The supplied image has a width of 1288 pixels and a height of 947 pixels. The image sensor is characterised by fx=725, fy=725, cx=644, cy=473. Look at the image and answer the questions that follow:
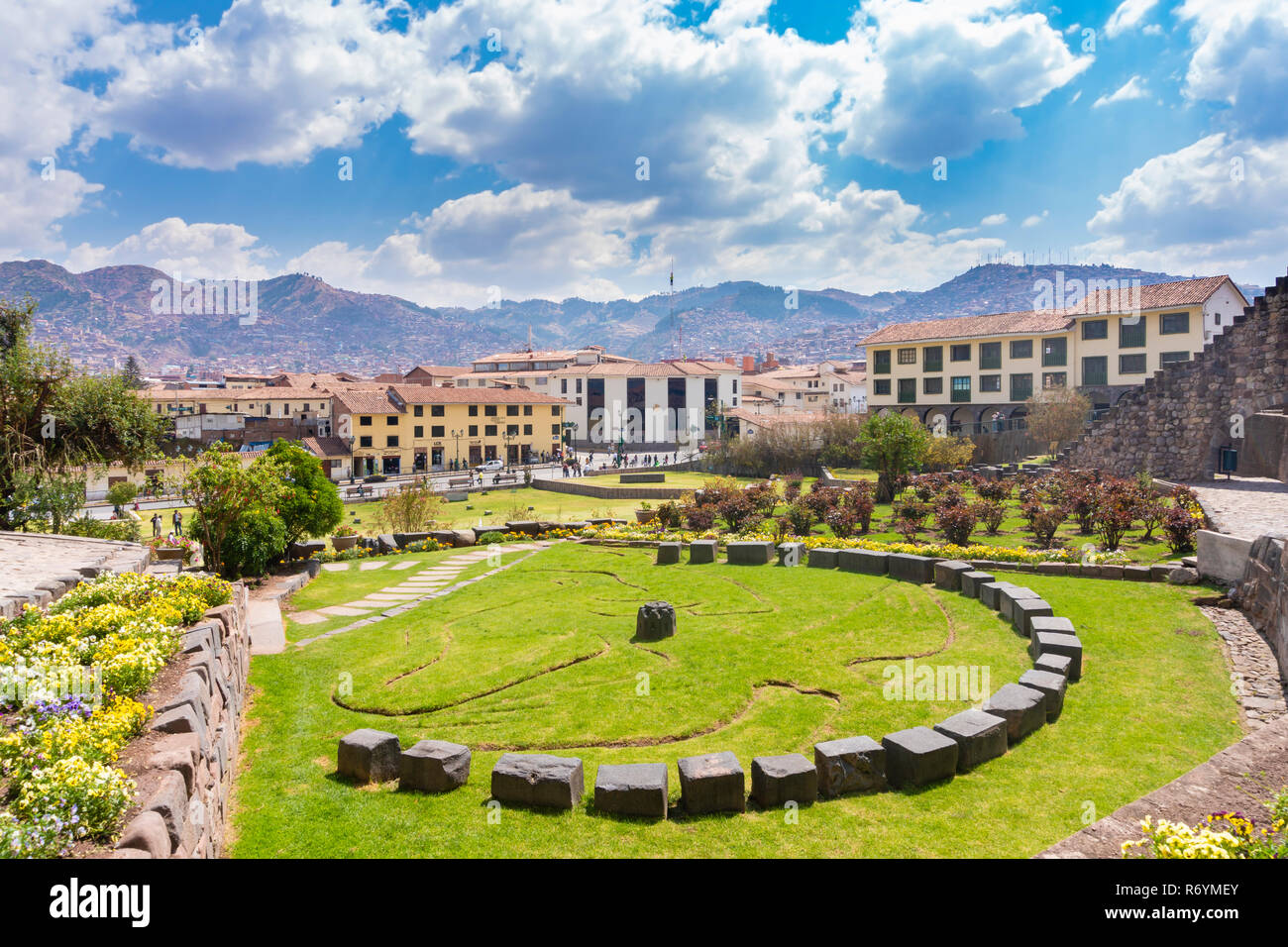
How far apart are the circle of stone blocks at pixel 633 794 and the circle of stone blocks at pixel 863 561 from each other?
10115 mm

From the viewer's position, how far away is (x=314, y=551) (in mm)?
19547

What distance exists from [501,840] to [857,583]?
10.0 metres

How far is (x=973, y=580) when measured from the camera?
500 inches

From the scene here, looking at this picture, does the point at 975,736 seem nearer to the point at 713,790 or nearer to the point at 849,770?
the point at 849,770

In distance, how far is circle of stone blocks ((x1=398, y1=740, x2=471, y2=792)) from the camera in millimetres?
6547

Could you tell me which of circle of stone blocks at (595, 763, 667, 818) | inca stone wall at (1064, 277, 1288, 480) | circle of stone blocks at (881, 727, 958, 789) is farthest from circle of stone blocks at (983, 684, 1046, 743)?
inca stone wall at (1064, 277, 1288, 480)

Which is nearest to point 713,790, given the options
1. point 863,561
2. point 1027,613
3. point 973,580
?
point 1027,613

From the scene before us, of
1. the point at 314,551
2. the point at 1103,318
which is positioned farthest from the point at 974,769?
the point at 1103,318

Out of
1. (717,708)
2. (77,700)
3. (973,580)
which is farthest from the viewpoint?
(973,580)

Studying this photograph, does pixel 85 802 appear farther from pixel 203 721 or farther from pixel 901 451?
pixel 901 451

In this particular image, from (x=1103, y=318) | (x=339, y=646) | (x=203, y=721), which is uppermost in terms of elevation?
(x=1103, y=318)

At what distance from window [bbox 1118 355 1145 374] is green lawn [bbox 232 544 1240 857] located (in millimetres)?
44688

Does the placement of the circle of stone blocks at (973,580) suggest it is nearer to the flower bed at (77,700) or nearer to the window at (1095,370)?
the flower bed at (77,700)

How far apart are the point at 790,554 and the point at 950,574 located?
379 centimetres
